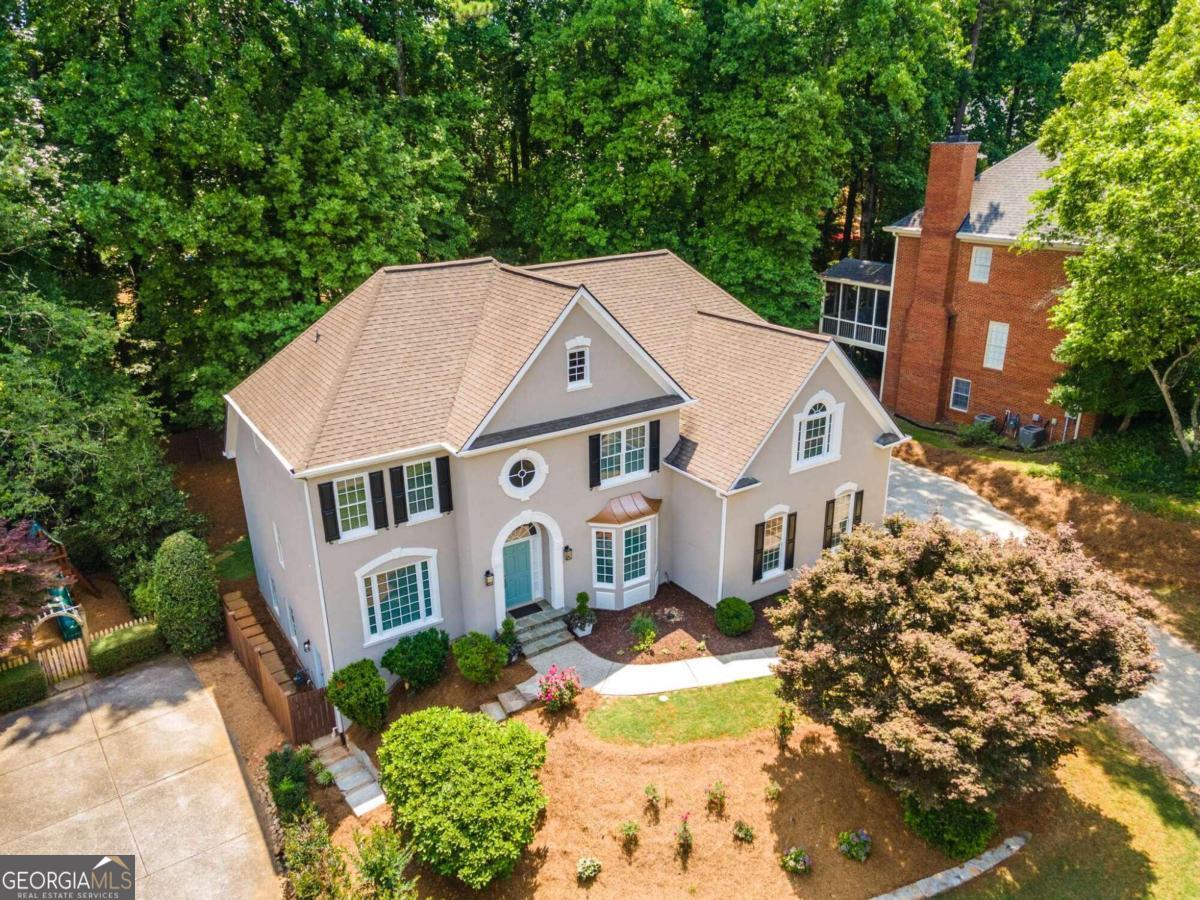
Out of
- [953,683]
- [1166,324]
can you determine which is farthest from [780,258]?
[953,683]

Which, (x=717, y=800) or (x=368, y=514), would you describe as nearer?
(x=717, y=800)

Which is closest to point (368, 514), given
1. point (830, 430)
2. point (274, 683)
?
point (274, 683)

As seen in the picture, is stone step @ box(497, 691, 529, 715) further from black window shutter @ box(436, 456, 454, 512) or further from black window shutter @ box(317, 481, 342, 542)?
black window shutter @ box(317, 481, 342, 542)

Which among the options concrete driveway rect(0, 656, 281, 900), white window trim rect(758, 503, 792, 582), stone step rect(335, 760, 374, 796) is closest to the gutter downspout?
stone step rect(335, 760, 374, 796)

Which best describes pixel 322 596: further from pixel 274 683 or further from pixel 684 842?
pixel 684 842

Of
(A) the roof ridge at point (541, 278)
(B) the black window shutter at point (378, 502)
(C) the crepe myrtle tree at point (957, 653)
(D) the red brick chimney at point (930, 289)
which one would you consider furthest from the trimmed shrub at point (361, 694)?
(D) the red brick chimney at point (930, 289)

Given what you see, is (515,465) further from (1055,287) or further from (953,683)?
(1055,287)
